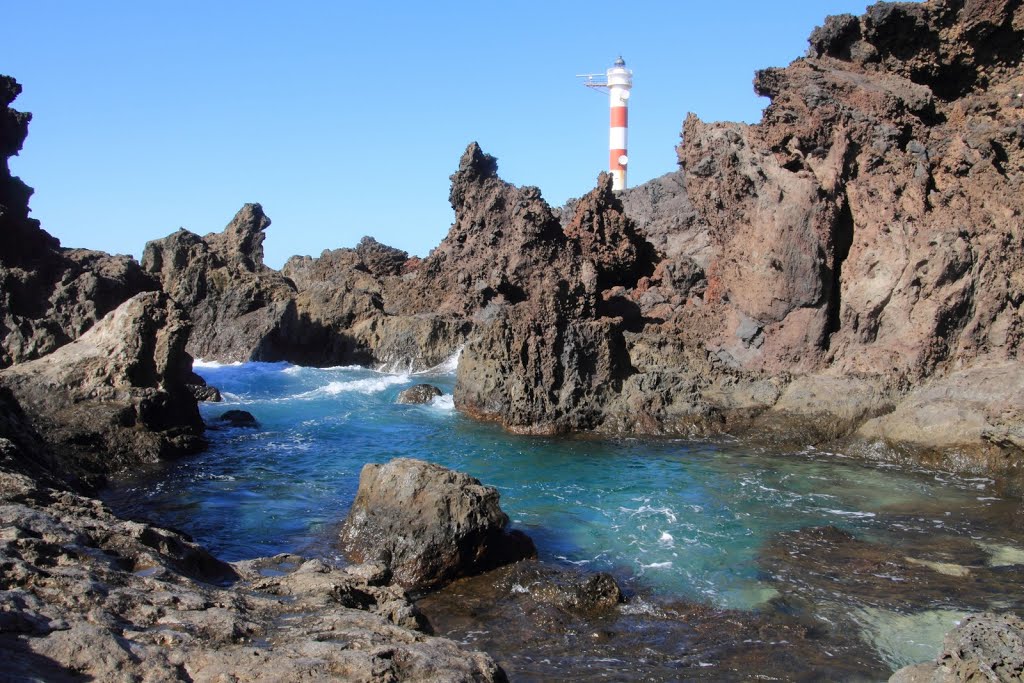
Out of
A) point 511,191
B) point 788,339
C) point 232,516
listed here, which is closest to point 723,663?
point 232,516

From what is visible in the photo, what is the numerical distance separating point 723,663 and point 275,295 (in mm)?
22922

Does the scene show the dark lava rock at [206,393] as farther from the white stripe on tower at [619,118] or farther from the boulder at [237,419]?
the white stripe on tower at [619,118]

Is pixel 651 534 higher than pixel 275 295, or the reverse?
pixel 275 295

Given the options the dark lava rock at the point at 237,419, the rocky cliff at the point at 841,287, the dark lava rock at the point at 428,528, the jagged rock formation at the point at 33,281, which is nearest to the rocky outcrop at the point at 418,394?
the rocky cliff at the point at 841,287

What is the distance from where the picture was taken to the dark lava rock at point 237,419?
15.1 meters

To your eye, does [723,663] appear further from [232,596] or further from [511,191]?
[511,191]

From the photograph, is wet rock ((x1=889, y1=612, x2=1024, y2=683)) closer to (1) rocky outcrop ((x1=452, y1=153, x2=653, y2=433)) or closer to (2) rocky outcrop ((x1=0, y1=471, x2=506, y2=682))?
(2) rocky outcrop ((x1=0, y1=471, x2=506, y2=682))

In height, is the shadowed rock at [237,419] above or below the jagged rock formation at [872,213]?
below

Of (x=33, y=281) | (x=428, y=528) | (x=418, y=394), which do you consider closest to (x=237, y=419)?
(x=418, y=394)

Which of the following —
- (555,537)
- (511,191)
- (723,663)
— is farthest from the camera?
(511,191)

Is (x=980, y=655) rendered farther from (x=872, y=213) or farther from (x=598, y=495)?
(x=872, y=213)

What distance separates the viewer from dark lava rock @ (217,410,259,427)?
15.1 m

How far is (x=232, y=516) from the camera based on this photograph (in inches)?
364

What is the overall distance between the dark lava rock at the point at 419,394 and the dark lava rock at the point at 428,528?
9.62 metres
